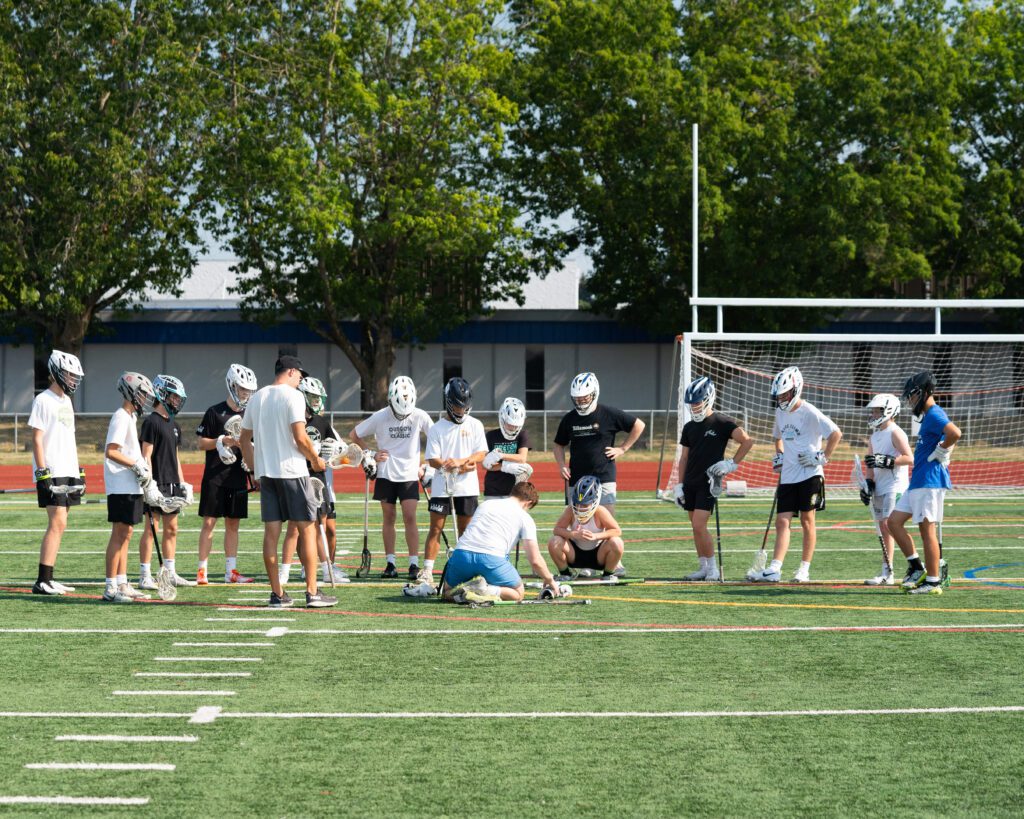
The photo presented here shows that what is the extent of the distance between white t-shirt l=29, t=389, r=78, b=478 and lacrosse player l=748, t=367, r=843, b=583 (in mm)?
6294

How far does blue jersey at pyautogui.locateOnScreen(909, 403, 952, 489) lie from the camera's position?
38.1ft

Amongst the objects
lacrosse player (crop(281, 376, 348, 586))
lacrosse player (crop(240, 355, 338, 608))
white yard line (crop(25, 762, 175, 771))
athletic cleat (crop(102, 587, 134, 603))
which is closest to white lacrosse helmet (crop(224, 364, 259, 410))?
lacrosse player (crop(281, 376, 348, 586))

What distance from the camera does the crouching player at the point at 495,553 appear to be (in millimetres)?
10656

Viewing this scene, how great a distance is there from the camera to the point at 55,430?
11352 millimetres

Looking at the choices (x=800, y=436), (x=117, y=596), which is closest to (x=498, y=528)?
(x=117, y=596)

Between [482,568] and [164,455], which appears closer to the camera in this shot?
[482,568]

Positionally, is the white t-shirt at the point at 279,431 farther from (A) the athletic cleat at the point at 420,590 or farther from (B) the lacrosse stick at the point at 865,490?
(B) the lacrosse stick at the point at 865,490

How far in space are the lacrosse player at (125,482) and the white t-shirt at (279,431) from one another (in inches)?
45.0

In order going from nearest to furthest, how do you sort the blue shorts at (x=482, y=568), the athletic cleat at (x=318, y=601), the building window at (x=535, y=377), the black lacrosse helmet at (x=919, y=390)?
→ the blue shorts at (x=482, y=568)
the athletic cleat at (x=318, y=601)
the black lacrosse helmet at (x=919, y=390)
the building window at (x=535, y=377)

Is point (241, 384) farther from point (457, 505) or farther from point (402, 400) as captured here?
point (457, 505)

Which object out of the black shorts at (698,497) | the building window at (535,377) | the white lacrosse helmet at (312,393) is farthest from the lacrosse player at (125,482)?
the building window at (535,377)

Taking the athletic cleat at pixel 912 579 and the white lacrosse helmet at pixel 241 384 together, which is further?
the white lacrosse helmet at pixel 241 384

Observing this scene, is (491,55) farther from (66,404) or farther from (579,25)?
(66,404)

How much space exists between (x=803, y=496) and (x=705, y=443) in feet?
3.37
